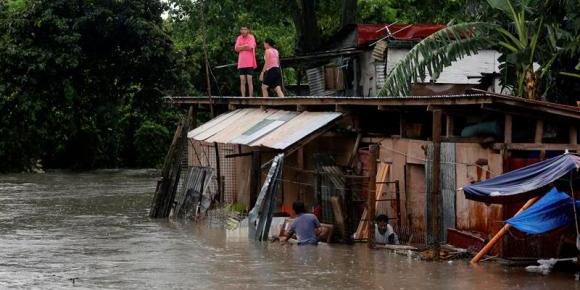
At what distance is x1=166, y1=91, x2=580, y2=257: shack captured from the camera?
15.1m

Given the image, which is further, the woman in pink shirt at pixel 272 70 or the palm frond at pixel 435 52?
the woman in pink shirt at pixel 272 70

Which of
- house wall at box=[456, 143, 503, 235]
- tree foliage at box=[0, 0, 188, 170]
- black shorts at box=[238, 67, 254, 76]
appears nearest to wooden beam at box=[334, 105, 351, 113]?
house wall at box=[456, 143, 503, 235]

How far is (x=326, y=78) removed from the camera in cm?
2719

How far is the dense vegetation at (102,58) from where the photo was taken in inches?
1277

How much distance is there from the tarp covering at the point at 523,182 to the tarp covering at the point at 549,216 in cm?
24

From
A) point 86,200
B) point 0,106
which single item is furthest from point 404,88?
point 0,106

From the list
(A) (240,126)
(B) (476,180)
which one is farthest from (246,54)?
(B) (476,180)

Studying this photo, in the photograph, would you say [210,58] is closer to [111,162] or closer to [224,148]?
[111,162]

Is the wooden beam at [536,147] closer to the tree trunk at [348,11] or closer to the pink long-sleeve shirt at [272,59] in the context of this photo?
the pink long-sleeve shirt at [272,59]

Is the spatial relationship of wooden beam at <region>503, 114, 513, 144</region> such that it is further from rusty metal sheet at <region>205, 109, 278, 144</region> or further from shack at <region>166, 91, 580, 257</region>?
rusty metal sheet at <region>205, 109, 278, 144</region>

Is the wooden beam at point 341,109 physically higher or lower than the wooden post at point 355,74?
A: lower

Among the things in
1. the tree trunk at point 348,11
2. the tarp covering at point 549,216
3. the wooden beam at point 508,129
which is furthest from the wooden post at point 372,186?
the tree trunk at point 348,11

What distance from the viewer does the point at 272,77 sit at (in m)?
22.4

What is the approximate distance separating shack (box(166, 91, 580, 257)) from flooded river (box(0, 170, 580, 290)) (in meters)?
1.04
